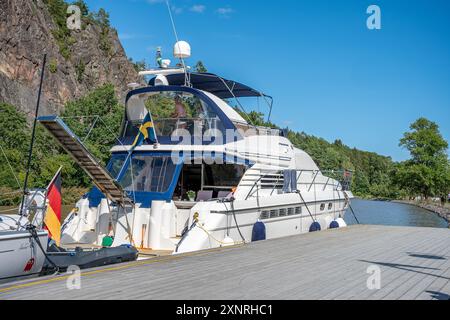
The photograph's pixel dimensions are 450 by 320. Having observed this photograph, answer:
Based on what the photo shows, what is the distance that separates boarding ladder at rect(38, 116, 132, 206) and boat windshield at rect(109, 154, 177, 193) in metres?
0.91

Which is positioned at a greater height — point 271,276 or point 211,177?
point 211,177

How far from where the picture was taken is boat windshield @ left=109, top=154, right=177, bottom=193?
12.4m

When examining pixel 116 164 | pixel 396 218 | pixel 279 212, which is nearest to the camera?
pixel 116 164

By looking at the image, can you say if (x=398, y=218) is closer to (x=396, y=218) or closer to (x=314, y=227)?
(x=396, y=218)

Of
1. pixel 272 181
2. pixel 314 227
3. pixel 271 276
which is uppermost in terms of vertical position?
pixel 272 181

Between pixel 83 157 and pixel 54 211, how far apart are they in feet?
4.97

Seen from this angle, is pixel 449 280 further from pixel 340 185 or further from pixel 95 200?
pixel 340 185

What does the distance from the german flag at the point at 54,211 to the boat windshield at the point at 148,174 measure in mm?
2847

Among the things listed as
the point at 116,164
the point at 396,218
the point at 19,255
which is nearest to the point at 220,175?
the point at 116,164

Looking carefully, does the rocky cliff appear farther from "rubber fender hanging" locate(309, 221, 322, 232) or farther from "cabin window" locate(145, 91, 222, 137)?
"rubber fender hanging" locate(309, 221, 322, 232)

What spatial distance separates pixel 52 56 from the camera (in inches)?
2611
